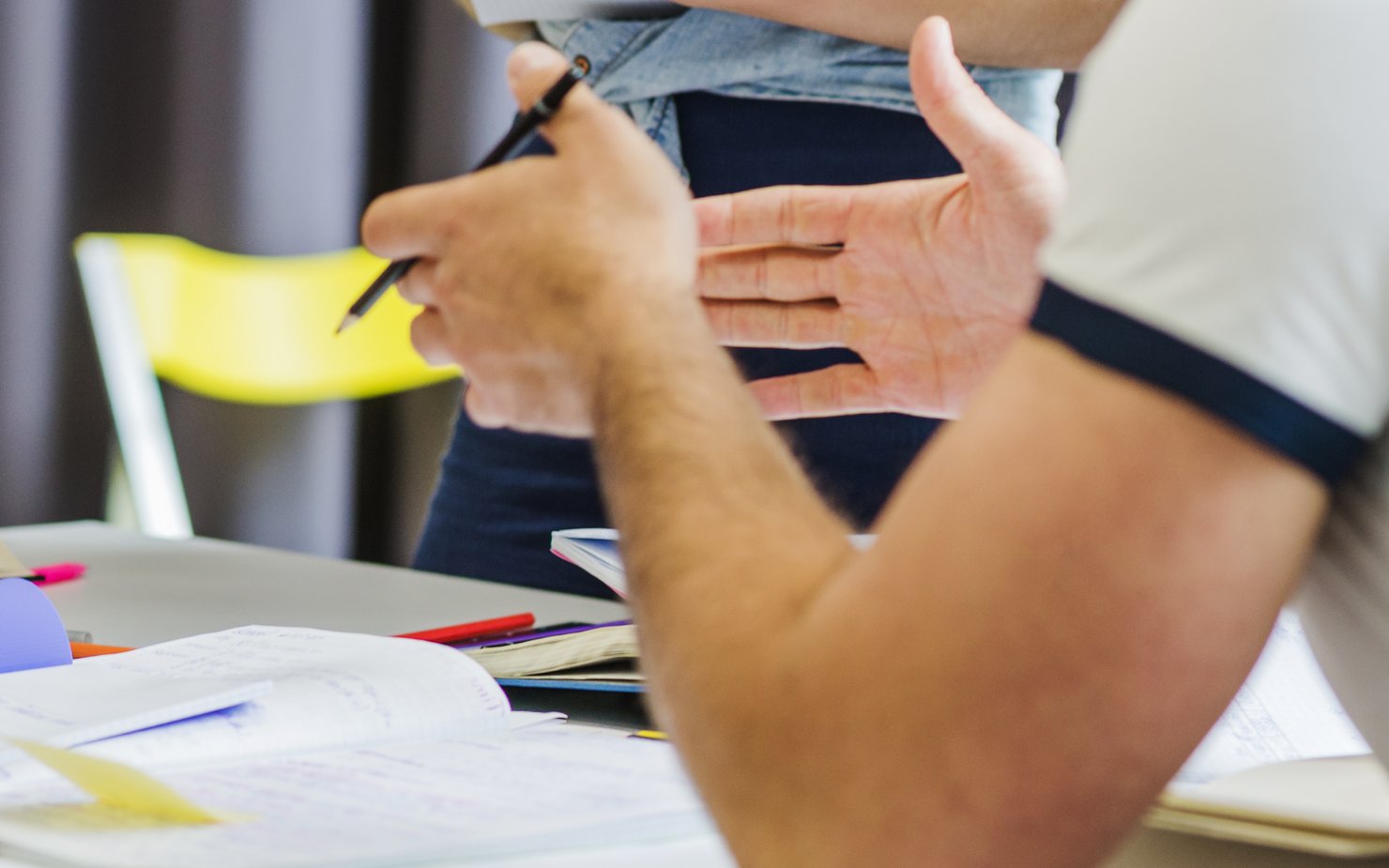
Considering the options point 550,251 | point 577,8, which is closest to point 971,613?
point 550,251

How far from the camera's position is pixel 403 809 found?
0.52 meters

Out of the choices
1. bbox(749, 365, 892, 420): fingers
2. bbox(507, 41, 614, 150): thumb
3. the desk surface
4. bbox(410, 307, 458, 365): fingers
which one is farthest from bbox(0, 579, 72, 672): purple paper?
bbox(749, 365, 892, 420): fingers

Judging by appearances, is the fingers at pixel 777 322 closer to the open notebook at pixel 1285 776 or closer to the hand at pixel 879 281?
the hand at pixel 879 281

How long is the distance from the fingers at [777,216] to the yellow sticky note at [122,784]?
19.9 inches

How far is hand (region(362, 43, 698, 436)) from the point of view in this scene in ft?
1.71

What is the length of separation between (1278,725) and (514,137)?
1.45 feet

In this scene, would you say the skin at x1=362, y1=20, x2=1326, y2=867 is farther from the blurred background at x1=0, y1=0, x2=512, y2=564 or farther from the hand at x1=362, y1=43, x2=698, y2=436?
the blurred background at x1=0, y1=0, x2=512, y2=564

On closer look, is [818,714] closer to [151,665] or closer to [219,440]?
[151,665]

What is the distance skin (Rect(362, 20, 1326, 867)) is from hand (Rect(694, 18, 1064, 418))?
43 cm

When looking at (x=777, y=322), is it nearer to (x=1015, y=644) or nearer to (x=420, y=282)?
(x=420, y=282)

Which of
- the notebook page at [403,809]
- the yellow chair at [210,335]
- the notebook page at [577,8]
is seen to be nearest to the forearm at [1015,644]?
the notebook page at [403,809]

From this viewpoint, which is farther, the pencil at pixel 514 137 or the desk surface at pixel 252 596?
the desk surface at pixel 252 596

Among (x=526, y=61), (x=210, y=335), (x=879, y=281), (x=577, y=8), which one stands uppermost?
(x=577, y=8)

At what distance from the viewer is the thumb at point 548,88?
1.88 feet
